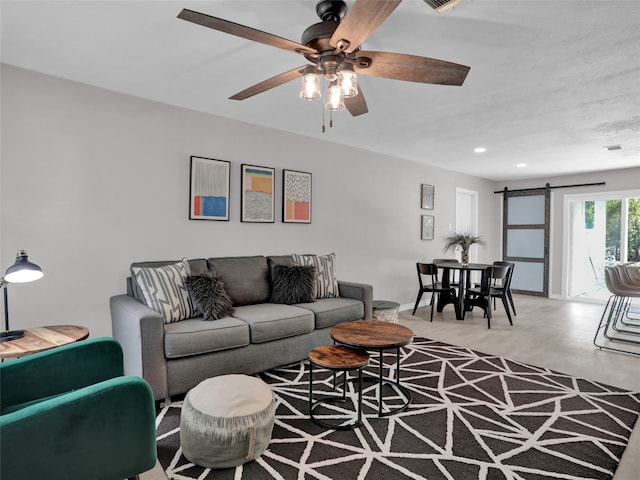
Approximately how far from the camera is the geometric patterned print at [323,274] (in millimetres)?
3908

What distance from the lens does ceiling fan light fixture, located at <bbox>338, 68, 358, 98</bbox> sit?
178 centimetres

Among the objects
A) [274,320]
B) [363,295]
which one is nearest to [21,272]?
[274,320]

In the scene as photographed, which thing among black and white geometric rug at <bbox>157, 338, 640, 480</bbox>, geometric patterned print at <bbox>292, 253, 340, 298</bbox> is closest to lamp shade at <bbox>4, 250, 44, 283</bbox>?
black and white geometric rug at <bbox>157, 338, 640, 480</bbox>

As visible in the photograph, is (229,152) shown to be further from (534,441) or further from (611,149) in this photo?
(611,149)

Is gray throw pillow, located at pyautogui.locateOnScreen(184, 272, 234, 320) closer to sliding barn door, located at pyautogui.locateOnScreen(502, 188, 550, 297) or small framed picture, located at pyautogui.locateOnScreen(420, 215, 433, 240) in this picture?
small framed picture, located at pyautogui.locateOnScreen(420, 215, 433, 240)

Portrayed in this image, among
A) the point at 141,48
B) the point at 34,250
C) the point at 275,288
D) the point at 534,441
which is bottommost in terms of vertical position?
the point at 534,441

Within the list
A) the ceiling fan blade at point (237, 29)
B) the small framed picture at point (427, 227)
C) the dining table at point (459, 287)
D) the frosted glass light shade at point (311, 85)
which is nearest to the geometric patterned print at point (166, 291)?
the frosted glass light shade at point (311, 85)

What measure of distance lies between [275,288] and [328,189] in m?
A: 1.68

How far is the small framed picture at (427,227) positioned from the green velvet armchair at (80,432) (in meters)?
5.42

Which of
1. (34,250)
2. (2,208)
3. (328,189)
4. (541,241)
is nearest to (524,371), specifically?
(328,189)

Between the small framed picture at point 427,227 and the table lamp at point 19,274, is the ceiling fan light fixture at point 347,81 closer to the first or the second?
the table lamp at point 19,274

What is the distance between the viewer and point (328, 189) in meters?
4.71

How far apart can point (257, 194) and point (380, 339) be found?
7.38 feet

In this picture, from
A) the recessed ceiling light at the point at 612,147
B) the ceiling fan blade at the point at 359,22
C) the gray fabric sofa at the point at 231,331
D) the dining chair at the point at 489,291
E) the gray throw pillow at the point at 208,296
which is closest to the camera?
the ceiling fan blade at the point at 359,22
